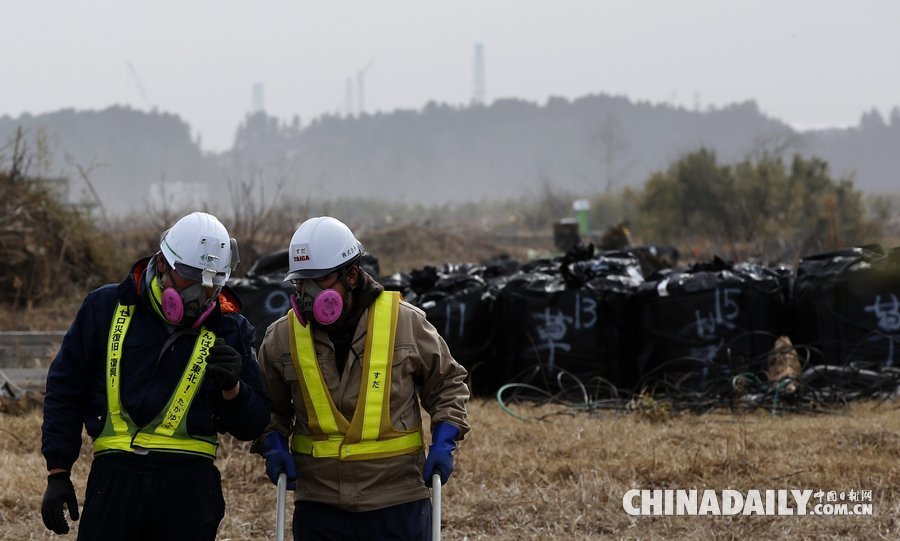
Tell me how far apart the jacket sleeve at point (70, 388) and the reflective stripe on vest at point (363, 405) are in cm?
64

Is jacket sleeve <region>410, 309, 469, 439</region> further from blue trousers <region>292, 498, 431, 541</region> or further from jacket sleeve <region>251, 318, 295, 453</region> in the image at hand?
jacket sleeve <region>251, 318, 295, 453</region>

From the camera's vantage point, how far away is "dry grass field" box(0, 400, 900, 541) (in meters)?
5.05

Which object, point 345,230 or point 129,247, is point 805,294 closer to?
point 345,230

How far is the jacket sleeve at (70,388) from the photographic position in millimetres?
3271

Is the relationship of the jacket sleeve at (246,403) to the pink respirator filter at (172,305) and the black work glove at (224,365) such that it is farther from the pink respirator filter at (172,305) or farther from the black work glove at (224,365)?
the pink respirator filter at (172,305)

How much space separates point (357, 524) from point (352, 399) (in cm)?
40

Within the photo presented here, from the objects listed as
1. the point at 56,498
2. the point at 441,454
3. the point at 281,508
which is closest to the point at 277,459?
the point at 281,508

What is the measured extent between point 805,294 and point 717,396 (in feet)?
3.90

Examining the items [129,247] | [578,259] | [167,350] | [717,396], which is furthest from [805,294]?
[129,247]

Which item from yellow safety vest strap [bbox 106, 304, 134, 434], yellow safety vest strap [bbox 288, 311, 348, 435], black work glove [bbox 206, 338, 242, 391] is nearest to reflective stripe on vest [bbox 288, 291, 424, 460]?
yellow safety vest strap [bbox 288, 311, 348, 435]

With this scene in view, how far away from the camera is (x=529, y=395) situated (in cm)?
779

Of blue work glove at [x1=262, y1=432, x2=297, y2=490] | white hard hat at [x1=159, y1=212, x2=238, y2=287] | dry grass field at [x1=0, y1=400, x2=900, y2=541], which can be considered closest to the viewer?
white hard hat at [x1=159, y1=212, x2=238, y2=287]

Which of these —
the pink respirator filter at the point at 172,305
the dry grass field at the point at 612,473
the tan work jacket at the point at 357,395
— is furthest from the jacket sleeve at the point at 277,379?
the dry grass field at the point at 612,473

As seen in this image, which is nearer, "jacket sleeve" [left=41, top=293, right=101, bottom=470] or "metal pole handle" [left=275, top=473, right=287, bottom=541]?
"jacket sleeve" [left=41, top=293, right=101, bottom=470]
